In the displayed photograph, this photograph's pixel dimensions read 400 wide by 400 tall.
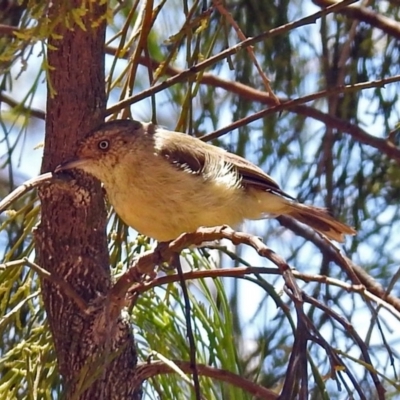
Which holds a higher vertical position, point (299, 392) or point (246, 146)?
point (246, 146)

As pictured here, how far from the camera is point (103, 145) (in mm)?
2811

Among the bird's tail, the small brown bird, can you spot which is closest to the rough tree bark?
the small brown bird

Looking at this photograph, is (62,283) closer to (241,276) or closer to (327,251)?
(241,276)

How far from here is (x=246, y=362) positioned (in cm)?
384

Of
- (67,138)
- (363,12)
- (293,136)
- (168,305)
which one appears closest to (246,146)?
(293,136)

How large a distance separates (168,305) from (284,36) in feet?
5.33

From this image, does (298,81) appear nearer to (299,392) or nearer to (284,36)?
(284,36)

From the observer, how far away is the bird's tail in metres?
3.38

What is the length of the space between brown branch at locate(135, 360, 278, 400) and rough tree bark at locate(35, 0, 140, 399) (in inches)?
1.4

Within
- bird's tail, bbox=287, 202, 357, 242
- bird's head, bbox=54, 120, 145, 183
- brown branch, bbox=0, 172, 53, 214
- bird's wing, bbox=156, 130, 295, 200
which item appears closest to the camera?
brown branch, bbox=0, 172, 53, 214

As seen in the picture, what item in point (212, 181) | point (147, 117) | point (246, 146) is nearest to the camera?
point (212, 181)

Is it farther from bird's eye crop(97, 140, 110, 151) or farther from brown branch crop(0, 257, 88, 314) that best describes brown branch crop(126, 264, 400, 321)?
bird's eye crop(97, 140, 110, 151)

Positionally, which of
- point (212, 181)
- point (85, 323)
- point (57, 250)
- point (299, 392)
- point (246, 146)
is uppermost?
point (246, 146)

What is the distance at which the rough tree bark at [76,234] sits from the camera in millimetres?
2219
